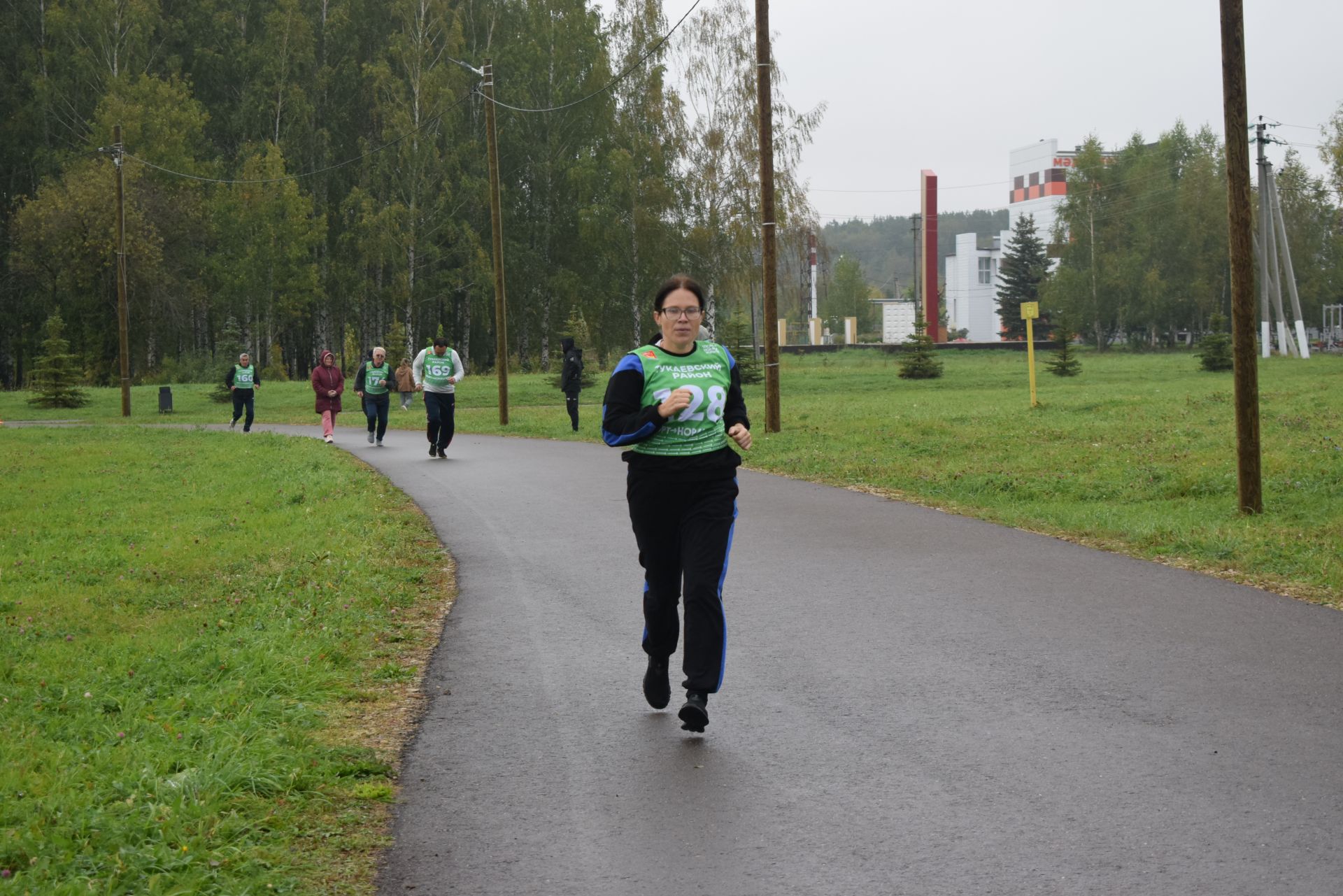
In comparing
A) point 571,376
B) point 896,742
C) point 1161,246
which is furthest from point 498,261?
point 1161,246

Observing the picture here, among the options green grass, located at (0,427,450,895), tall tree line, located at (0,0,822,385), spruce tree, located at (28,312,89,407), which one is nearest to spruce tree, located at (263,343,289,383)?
tall tree line, located at (0,0,822,385)

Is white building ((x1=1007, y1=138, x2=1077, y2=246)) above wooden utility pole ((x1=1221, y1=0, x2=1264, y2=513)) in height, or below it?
above

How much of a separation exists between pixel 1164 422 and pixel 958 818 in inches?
798

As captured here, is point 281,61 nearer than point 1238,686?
No

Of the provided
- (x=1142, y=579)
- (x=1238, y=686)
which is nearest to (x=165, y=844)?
(x=1238, y=686)

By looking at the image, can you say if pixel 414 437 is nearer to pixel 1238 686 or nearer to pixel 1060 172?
pixel 1238 686

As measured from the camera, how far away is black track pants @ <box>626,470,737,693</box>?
226 inches

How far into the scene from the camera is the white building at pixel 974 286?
433 ft

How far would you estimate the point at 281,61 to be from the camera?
57.3 m

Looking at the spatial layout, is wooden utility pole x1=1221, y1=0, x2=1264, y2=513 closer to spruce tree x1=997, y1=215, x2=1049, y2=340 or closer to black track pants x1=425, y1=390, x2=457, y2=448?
black track pants x1=425, y1=390, x2=457, y2=448

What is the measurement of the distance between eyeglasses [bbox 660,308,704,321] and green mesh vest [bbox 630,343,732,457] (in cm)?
18

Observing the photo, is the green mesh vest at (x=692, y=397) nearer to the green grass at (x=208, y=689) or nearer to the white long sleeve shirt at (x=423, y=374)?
the green grass at (x=208, y=689)

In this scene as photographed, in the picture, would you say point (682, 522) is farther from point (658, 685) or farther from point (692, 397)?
point (658, 685)

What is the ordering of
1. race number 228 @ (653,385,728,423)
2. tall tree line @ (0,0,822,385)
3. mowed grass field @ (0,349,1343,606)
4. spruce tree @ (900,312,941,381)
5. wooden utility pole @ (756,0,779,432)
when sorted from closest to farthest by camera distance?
race number 228 @ (653,385,728,423) → mowed grass field @ (0,349,1343,606) → wooden utility pole @ (756,0,779,432) → spruce tree @ (900,312,941,381) → tall tree line @ (0,0,822,385)
